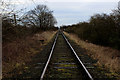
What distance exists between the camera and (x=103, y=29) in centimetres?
2536

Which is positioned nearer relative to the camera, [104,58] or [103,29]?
[104,58]

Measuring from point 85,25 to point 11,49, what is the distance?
22810mm

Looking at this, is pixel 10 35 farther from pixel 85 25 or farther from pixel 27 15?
pixel 85 25

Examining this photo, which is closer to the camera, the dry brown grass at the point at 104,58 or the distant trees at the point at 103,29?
the dry brown grass at the point at 104,58

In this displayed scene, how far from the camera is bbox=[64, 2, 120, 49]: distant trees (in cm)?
2240

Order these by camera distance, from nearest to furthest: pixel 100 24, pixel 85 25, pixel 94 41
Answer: pixel 100 24 < pixel 94 41 < pixel 85 25

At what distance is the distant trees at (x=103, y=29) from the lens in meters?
22.4

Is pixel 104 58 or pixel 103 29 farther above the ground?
pixel 103 29

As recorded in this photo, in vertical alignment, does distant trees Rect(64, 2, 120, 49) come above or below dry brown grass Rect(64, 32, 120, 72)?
above

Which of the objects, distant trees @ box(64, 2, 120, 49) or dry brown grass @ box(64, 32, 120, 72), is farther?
distant trees @ box(64, 2, 120, 49)

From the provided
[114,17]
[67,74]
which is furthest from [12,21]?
[114,17]

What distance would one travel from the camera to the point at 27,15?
350 inches

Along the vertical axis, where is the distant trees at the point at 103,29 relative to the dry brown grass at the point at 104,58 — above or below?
above

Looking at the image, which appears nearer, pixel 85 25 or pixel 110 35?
pixel 110 35
